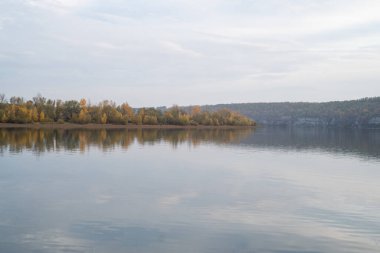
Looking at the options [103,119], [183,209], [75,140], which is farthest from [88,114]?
[183,209]

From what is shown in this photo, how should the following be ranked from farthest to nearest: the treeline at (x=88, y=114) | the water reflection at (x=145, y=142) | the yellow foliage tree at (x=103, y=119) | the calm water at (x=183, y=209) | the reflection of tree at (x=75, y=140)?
the yellow foliage tree at (x=103, y=119) < the treeline at (x=88, y=114) < the water reflection at (x=145, y=142) < the reflection of tree at (x=75, y=140) < the calm water at (x=183, y=209)

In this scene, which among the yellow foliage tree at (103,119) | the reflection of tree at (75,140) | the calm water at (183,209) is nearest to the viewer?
the calm water at (183,209)

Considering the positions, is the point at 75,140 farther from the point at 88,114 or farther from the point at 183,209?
the point at 88,114

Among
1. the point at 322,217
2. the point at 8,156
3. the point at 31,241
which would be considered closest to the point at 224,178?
the point at 322,217

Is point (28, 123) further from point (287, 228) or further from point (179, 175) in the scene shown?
point (287, 228)

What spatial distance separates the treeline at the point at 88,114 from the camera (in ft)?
334

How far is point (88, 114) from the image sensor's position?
115 meters

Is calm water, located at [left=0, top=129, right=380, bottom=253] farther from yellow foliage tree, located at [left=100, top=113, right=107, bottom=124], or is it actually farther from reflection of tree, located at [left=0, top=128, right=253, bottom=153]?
yellow foliage tree, located at [left=100, top=113, right=107, bottom=124]

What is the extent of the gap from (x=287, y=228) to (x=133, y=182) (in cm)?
1020

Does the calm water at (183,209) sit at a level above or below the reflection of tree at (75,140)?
below

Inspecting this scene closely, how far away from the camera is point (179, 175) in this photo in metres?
25.1

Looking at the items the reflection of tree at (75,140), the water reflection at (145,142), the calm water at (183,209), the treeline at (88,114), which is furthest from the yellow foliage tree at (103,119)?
the calm water at (183,209)

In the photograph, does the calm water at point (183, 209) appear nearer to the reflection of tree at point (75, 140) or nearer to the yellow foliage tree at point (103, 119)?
the reflection of tree at point (75, 140)

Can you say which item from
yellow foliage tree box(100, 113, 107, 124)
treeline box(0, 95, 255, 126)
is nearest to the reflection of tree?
treeline box(0, 95, 255, 126)
